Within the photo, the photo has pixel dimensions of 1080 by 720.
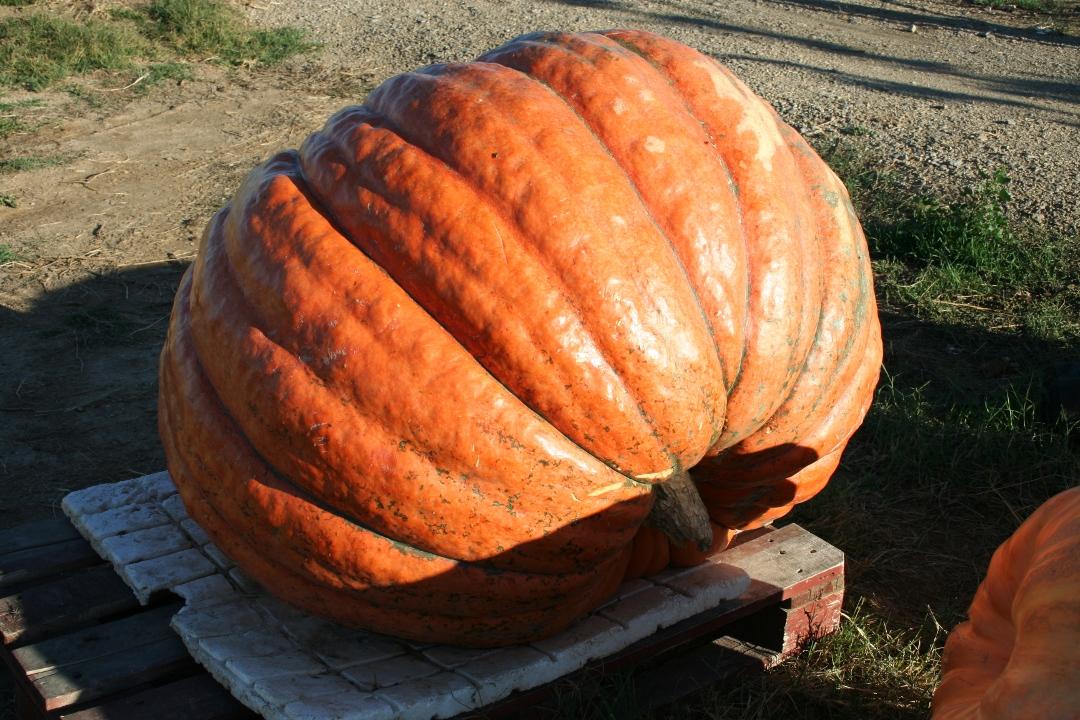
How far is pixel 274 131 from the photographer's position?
682cm

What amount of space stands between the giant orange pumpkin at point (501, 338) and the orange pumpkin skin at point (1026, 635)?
54cm

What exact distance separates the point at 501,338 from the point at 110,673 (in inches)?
45.4

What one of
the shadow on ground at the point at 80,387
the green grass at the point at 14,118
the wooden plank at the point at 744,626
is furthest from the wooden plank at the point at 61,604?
the green grass at the point at 14,118

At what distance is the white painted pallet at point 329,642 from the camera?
2229 mm

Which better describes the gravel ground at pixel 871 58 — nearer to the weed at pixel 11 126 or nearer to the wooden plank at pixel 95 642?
the weed at pixel 11 126

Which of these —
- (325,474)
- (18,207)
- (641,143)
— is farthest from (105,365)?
(641,143)

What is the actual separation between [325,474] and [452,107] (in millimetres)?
767

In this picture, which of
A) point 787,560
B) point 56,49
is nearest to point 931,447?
point 787,560

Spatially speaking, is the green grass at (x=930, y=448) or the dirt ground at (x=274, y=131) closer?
the green grass at (x=930, y=448)

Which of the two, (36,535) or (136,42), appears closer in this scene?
(36,535)

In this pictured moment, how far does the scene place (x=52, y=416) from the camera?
405 centimetres

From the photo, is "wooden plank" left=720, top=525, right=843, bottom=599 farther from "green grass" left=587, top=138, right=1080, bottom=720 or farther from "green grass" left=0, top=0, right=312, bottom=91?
"green grass" left=0, top=0, right=312, bottom=91

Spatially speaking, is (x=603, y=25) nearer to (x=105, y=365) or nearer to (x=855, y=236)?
(x=105, y=365)

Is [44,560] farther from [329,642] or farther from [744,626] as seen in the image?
[744,626]
